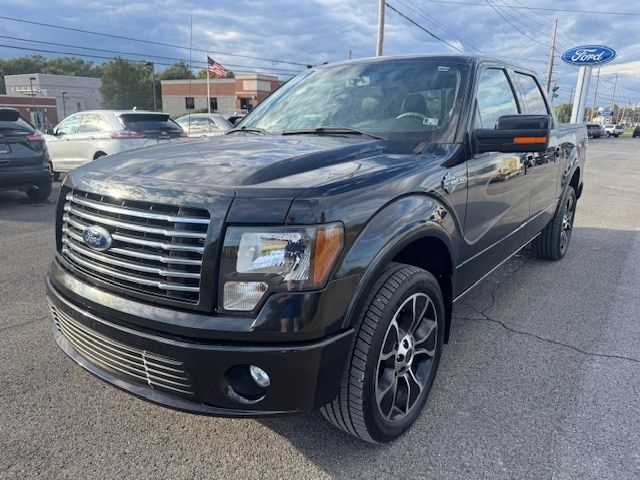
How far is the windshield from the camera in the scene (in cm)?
298

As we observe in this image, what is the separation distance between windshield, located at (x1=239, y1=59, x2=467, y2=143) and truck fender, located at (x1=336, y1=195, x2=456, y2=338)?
61cm

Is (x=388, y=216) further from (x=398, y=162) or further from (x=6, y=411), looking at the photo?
(x=6, y=411)

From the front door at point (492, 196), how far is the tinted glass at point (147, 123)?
27.4 feet

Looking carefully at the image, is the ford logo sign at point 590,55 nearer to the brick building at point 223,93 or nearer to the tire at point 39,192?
the tire at point 39,192

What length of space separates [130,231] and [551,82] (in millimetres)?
57659

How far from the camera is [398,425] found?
239cm

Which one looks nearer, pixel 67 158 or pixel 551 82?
pixel 67 158

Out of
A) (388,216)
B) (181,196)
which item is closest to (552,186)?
(388,216)

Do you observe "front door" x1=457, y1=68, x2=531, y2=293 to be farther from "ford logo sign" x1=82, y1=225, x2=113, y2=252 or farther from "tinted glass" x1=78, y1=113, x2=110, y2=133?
"tinted glass" x1=78, y1=113, x2=110, y2=133

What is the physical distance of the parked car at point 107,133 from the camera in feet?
33.3

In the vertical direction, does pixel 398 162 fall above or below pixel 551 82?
below

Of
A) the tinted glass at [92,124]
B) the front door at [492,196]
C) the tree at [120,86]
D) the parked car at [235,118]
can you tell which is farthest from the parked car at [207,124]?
the tree at [120,86]

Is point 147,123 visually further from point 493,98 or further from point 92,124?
point 493,98

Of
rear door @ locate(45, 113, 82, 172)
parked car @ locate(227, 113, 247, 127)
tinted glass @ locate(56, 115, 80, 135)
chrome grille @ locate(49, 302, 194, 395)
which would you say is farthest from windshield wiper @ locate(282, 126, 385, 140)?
tinted glass @ locate(56, 115, 80, 135)
